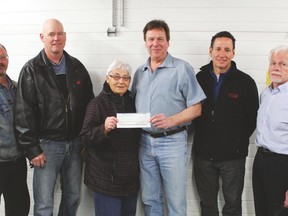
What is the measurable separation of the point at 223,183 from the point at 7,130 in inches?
76.5

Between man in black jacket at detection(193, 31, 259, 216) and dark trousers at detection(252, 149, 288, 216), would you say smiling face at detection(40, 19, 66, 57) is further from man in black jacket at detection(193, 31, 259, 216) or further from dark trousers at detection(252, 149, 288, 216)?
dark trousers at detection(252, 149, 288, 216)

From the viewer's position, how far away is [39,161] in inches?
89.1

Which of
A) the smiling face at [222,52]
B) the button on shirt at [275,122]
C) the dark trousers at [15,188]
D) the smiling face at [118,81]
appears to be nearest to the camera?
the button on shirt at [275,122]

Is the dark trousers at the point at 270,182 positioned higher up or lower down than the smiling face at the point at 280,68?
lower down

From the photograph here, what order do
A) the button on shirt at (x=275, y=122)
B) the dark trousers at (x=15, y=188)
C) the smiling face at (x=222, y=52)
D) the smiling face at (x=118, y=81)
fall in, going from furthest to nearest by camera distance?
the smiling face at (x=222, y=52), the dark trousers at (x=15, y=188), the smiling face at (x=118, y=81), the button on shirt at (x=275, y=122)

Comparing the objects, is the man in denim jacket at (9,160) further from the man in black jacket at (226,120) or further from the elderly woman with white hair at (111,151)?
the man in black jacket at (226,120)

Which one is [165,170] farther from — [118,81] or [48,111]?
[48,111]

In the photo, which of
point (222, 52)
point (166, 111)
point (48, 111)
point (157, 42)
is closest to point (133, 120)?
point (166, 111)

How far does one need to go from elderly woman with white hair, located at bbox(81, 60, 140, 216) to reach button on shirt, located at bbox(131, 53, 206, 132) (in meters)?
0.17

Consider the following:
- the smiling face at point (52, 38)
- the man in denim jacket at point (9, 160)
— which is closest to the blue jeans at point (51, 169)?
the man in denim jacket at point (9, 160)

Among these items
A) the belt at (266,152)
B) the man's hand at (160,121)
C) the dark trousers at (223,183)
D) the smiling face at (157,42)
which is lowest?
the dark trousers at (223,183)

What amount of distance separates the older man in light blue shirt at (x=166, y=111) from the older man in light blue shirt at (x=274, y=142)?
1.72 ft

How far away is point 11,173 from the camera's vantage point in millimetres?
2256

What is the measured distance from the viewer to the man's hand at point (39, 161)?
7.38 feet
